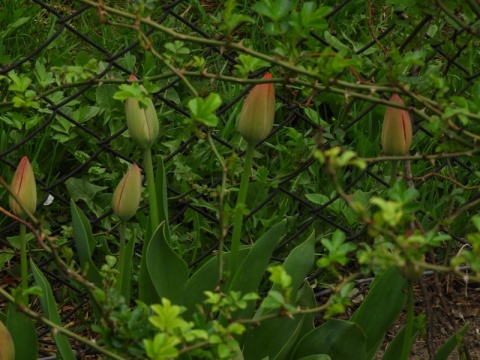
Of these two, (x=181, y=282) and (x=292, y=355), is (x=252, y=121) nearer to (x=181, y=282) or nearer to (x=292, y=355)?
(x=181, y=282)

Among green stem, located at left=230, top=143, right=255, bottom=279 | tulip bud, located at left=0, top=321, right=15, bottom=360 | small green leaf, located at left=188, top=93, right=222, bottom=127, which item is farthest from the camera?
green stem, located at left=230, top=143, right=255, bottom=279

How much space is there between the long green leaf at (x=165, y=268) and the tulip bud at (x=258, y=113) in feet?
0.71

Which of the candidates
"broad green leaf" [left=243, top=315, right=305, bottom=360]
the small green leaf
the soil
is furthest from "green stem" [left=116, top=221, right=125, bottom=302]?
the soil

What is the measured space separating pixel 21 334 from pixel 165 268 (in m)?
0.28

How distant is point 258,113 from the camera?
1564mm

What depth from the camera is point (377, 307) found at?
1748mm

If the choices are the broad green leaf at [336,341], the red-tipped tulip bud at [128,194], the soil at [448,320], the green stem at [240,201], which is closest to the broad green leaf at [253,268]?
the green stem at [240,201]

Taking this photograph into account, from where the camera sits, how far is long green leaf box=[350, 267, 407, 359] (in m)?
1.72

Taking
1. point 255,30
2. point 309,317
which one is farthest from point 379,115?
point 309,317

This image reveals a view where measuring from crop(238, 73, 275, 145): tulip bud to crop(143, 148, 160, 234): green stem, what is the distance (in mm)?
171

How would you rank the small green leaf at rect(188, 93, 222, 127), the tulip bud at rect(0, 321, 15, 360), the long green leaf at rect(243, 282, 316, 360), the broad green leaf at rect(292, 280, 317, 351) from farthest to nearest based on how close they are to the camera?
the broad green leaf at rect(292, 280, 317, 351) → the long green leaf at rect(243, 282, 316, 360) → the tulip bud at rect(0, 321, 15, 360) → the small green leaf at rect(188, 93, 222, 127)

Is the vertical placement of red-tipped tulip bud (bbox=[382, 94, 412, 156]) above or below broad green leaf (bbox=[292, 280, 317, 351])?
above

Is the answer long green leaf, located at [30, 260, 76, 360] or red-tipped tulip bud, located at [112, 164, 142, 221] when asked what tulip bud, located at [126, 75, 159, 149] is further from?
long green leaf, located at [30, 260, 76, 360]

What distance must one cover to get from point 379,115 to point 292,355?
112cm
